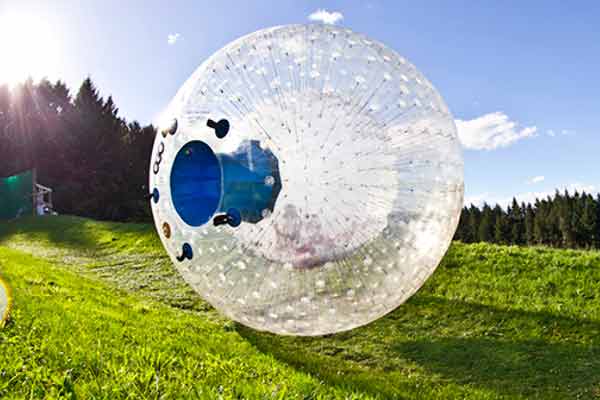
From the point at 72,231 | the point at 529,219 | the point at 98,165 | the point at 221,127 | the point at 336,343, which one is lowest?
the point at 336,343

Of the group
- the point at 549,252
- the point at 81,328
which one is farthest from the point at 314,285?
the point at 549,252

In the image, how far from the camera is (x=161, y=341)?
4.85 m

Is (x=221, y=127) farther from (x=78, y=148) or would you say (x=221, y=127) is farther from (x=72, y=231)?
(x=78, y=148)

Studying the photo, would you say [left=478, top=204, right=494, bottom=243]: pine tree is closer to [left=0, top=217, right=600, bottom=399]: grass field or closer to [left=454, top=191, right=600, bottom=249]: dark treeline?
[left=454, top=191, right=600, bottom=249]: dark treeline

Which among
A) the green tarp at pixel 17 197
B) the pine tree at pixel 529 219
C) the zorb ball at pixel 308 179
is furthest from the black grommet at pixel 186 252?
the green tarp at pixel 17 197

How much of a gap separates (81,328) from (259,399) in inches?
92.0

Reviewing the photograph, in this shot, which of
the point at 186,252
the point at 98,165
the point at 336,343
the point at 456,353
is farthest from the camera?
the point at 98,165

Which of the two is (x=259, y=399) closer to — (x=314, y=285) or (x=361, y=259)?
(x=314, y=285)

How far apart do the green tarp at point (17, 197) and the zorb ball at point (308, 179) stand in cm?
2498

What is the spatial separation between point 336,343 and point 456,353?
1.48 m

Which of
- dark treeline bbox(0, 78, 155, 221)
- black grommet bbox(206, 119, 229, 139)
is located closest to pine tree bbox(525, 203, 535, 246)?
dark treeline bbox(0, 78, 155, 221)

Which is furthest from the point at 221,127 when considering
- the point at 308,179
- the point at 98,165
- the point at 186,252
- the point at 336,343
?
the point at 98,165

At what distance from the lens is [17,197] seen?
25766 mm

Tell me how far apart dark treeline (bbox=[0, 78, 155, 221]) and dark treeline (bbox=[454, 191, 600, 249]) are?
701 inches
